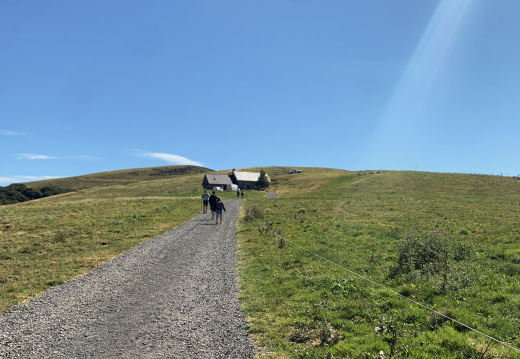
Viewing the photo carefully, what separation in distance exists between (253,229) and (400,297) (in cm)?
1548

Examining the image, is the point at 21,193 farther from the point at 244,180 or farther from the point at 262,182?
the point at 262,182

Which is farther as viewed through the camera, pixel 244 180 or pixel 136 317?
pixel 244 180

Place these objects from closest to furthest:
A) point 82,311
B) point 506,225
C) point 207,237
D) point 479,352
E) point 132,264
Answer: point 479,352, point 82,311, point 132,264, point 207,237, point 506,225

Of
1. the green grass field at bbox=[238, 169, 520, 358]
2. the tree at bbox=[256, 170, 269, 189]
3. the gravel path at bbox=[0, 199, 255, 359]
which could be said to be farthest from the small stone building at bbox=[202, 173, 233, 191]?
the gravel path at bbox=[0, 199, 255, 359]

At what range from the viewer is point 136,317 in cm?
761

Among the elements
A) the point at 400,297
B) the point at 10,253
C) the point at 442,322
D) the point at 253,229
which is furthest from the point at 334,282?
the point at 10,253

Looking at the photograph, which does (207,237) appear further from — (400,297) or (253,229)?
(400,297)

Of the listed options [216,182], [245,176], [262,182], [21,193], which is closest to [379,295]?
[262,182]

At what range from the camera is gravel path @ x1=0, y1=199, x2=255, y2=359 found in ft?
19.6

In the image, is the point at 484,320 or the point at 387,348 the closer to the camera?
the point at 387,348

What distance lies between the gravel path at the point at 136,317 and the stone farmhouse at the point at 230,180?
303ft

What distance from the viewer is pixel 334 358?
5.40m

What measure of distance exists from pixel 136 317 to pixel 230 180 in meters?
101

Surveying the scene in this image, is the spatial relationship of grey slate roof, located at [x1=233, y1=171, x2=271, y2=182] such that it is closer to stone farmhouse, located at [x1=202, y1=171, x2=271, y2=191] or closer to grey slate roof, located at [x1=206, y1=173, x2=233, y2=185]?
stone farmhouse, located at [x1=202, y1=171, x2=271, y2=191]
